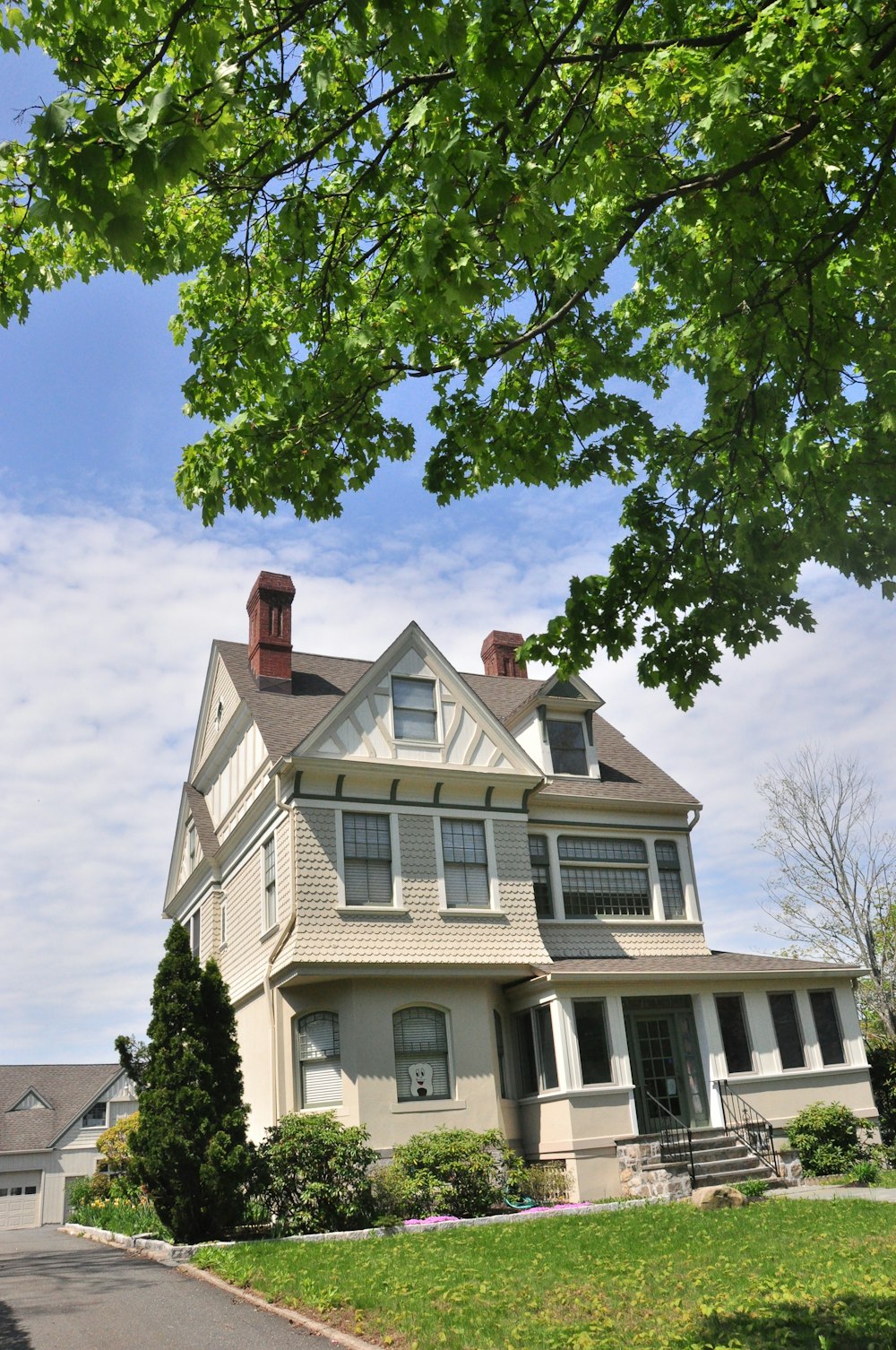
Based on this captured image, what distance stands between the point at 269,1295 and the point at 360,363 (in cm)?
850

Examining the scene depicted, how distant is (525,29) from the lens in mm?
5254

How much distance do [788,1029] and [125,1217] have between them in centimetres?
1384

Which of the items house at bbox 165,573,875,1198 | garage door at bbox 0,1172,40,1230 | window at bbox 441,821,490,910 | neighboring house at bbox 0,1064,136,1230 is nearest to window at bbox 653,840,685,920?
house at bbox 165,573,875,1198

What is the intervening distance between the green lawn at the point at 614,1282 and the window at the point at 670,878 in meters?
9.18

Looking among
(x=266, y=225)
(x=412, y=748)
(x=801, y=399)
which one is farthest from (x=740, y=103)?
(x=412, y=748)

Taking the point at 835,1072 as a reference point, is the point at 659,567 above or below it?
above

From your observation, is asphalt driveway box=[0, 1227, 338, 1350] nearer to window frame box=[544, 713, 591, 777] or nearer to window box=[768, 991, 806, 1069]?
window frame box=[544, 713, 591, 777]

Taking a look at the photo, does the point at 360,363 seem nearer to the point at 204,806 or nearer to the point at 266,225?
the point at 266,225

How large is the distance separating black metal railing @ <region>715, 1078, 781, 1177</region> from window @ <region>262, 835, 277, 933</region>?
922 centimetres

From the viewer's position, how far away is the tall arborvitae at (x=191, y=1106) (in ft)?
46.6

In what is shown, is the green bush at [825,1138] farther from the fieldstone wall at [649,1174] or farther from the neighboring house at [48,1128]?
the neighboring house at [48,1128]

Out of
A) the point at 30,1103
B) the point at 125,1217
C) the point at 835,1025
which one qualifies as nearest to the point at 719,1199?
the point at 835,1025

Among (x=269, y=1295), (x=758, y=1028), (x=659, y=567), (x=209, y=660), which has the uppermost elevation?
(x=209, y=660)

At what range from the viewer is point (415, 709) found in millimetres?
20953
